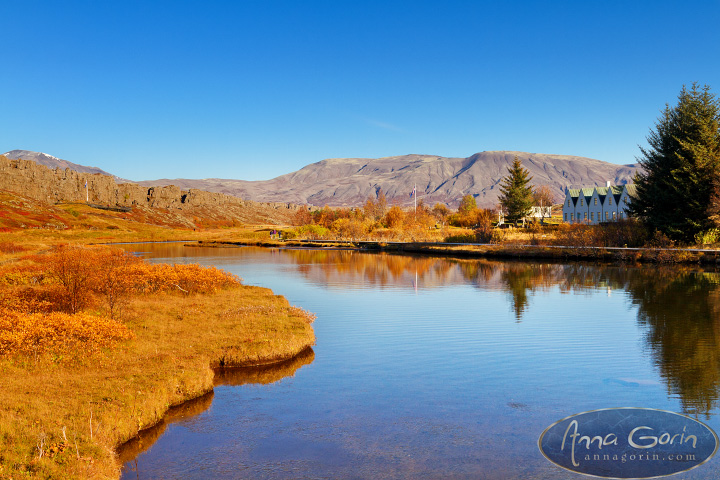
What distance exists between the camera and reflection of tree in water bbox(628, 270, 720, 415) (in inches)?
516

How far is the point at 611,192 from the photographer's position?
9969 centimetres

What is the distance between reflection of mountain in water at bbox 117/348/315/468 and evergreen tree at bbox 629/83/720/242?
1778 inches

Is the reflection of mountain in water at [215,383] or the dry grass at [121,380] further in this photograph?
the reflection of mountain in water at [215,383]

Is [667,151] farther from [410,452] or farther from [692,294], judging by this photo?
[410,452]

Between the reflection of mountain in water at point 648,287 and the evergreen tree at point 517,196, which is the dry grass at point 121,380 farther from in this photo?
the evergreen tree at point 517,196

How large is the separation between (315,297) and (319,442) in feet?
65.8

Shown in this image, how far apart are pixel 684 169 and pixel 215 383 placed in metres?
48.5

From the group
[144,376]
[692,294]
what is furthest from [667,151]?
[144,376]

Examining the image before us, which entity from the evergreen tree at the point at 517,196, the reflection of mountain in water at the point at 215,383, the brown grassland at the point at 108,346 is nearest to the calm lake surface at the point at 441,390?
the reflection of mountain in water at the point at 215,383

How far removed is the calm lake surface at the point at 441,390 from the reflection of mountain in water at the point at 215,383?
2.2 inches

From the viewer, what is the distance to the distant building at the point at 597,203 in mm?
96625

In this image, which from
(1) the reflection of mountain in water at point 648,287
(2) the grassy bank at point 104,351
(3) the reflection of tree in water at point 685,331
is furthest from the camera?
(1) the reflection of mountain in water at point 648,287

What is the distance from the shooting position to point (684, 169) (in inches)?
1855

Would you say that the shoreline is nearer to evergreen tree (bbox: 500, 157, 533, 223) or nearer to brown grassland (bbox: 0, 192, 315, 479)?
evergreen tree (bbox: 500, 157, 533, 223)
